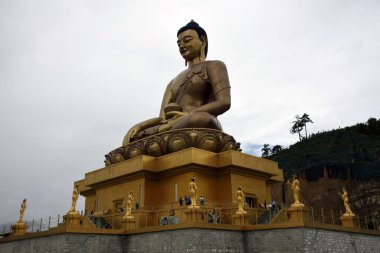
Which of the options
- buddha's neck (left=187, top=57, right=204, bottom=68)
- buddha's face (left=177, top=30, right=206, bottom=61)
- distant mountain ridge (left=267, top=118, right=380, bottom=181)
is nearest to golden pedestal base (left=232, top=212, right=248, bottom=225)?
buddha's neck (left=187, top=57, right=204, bottom=68)

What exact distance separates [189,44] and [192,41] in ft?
Result: 0.62

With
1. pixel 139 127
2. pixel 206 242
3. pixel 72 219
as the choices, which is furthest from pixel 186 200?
pixel 139 127

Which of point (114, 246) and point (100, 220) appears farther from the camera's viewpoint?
point (100, 220)

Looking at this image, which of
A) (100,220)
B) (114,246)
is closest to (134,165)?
(100,220)

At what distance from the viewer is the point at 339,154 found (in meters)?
43.2

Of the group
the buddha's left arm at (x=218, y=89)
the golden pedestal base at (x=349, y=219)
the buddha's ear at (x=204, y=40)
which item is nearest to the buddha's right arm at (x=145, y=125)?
the buddha's left arm at (x=218, y=89)

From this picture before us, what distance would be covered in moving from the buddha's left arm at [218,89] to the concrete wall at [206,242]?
569 cm

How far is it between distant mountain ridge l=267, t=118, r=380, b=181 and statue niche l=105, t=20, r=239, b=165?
2568cm

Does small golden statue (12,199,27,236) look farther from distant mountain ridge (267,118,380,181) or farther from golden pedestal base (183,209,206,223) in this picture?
distant mountain ridge (267,118,380,181)

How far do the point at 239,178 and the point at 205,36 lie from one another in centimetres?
705

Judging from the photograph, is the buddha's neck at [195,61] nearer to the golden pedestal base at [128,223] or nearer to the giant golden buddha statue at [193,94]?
the giant golden buddha statue at [193,94]

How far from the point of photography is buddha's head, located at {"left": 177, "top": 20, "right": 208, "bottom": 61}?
16.8 meters

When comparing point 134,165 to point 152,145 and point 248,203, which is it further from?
point 248,203

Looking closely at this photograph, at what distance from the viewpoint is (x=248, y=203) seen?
42.2 feet
